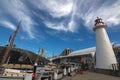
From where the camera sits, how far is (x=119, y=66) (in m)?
13.1

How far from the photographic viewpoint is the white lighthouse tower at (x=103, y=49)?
14.9m

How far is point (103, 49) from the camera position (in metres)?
15.6

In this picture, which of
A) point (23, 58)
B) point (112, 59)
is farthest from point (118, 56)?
point (23, 58)

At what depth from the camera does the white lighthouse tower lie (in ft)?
48.7

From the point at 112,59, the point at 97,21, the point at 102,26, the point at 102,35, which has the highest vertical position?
the point at 97,21

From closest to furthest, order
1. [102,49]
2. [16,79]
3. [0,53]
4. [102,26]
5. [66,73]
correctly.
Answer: [16,79] < [66,73] < [102,49] < [102,26] < [0,53]

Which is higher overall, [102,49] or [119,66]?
[102,49]

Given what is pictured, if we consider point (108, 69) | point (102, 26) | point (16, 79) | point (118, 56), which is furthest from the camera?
point (118, 56)

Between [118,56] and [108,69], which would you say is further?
[118,56]

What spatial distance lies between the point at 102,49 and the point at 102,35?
7.64ft

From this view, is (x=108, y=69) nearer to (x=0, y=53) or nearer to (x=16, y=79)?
(x=16, y=79)

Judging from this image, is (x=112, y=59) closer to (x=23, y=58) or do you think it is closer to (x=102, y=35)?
(x=102, y=35)

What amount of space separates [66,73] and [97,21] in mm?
10758

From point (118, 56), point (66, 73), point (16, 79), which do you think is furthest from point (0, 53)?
point (118, 56)
